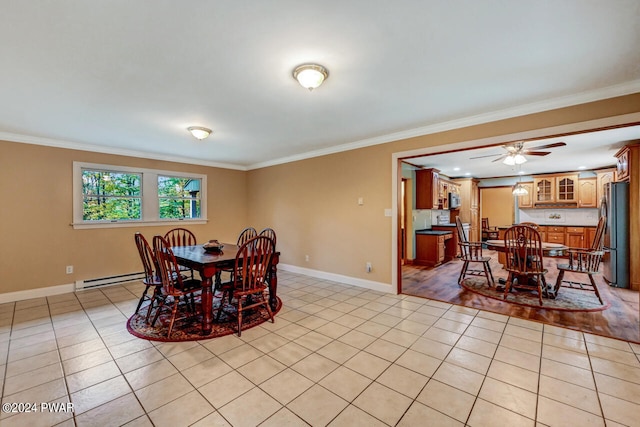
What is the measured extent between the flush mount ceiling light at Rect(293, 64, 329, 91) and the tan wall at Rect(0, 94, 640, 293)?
207cm

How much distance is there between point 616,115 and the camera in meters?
2.46

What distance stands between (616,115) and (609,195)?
10.1 ft

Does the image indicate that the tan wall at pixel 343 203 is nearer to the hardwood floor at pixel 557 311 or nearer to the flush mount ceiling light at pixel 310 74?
the hardwood floor at pixel 557 311

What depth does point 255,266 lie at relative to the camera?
296cm

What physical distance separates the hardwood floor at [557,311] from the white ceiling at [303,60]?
2.33 m

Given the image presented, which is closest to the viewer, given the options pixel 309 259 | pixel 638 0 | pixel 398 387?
pixel 638 0

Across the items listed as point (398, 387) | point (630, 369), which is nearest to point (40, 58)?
point (398, 387)

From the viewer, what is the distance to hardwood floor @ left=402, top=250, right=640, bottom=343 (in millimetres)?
2816

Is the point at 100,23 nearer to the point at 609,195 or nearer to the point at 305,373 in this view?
the point at 305,373

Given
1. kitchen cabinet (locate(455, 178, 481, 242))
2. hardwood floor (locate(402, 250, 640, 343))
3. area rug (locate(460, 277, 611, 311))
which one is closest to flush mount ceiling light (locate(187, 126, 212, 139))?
hardwood floor (locate(402, 250, 640, 343))

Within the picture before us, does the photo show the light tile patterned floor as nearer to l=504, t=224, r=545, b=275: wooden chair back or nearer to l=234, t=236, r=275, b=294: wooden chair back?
l=234, t=236, r=275, b=294: wooden chair back

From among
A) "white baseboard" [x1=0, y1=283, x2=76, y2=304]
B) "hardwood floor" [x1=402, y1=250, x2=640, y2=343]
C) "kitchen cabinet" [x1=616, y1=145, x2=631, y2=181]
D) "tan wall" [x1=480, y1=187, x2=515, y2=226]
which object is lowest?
"hardwood floor" [x1=402, y1=250, x2=640, y2=343]

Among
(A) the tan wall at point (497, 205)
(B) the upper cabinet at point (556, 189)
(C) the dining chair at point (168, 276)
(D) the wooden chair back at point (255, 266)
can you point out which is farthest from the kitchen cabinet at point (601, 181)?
(C) the dining chair at point (168, 276)

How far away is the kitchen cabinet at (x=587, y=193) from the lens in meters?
6.81
